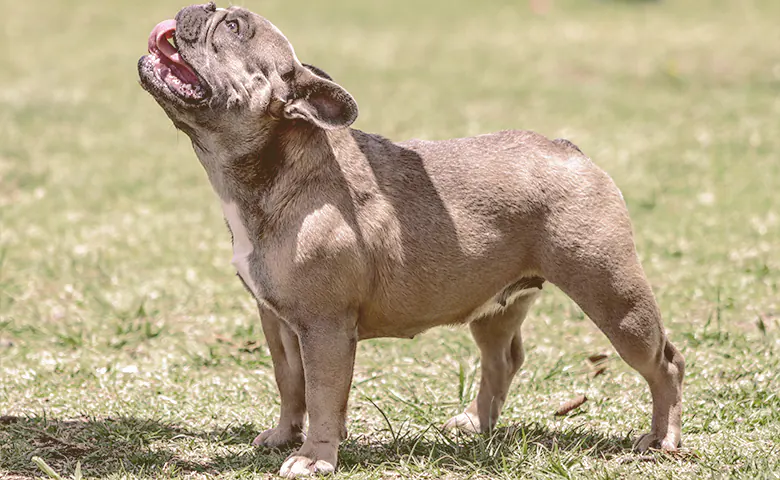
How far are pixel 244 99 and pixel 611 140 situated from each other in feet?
26.4

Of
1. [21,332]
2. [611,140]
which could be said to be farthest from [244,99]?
[611,140]

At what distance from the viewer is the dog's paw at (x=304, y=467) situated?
4.82 metres

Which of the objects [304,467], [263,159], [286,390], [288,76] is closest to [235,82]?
[288,76]

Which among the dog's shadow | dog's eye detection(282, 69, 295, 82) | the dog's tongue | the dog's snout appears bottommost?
the dog's shadow

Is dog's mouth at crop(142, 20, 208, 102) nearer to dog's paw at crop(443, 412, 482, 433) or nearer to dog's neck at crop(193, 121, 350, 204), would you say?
dog's neck at crop(193, 121, 350, 204)

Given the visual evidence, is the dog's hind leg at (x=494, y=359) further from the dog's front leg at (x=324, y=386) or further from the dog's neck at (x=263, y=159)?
the dog's neck at (x=263, y=159)

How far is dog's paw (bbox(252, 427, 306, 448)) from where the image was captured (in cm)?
536

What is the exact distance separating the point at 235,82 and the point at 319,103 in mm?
366

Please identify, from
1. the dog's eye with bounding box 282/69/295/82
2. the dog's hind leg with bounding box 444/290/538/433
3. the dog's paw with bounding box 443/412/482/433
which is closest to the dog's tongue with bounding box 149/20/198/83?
the dog's eye with bounding box 282/69/295/82

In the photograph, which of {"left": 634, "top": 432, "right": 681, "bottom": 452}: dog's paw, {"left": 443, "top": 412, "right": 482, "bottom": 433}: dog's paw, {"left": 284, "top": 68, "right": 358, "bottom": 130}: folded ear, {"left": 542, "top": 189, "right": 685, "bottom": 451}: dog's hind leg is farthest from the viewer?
{"left": 443, "top": 412, "right": 482, "bottom": 433}: dog's paw

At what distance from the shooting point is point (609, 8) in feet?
69.2

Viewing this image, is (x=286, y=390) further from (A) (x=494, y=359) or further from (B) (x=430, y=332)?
(B) (x=430, y=332)

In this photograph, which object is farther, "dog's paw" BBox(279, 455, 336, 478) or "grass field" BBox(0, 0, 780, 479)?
"grass field" BBox(0, 0, 780, 479)

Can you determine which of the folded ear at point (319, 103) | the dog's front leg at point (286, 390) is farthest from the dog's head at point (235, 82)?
the dog's front leg at point (286, 390)
